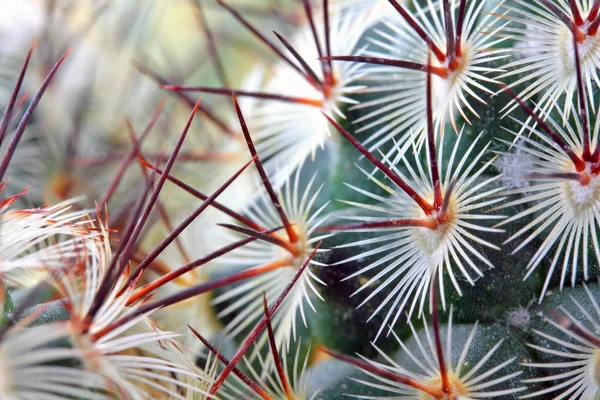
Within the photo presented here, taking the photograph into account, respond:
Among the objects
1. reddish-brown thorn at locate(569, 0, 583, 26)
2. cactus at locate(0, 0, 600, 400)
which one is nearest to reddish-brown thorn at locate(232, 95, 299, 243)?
cactus at locate(0, 0, 600, 400)

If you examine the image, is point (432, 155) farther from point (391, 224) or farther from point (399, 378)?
point (399, 378)

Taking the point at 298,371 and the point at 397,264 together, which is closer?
the point at 397,264

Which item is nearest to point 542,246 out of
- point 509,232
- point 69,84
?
point 509,232

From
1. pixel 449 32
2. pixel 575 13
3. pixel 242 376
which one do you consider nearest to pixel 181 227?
pixel 242 376

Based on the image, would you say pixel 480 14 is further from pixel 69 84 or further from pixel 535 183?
pixel 69 84

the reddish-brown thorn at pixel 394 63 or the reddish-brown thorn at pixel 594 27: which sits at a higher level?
the reddish-brown thorn at pixel 594 27

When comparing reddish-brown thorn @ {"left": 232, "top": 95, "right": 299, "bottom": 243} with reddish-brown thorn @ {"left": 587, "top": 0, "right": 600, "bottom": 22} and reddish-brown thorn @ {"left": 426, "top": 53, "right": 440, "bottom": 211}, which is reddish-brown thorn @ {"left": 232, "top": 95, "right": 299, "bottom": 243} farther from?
reddish-brown thorn @ {"left": 587, "top": 0, "right": 600, "bottom": 22}

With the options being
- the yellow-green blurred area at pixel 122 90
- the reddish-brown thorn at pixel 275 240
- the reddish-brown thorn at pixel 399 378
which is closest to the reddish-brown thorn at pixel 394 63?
the reddish-brown thorn at pixel 275 240

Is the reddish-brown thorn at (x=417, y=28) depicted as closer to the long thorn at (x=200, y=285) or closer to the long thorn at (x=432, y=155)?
the long thorn at (x=432, y=155)
